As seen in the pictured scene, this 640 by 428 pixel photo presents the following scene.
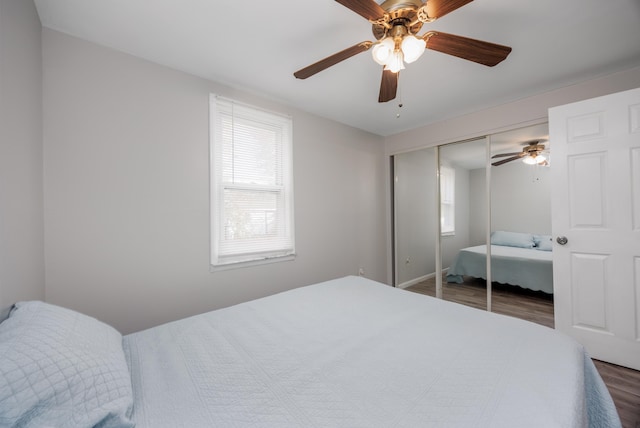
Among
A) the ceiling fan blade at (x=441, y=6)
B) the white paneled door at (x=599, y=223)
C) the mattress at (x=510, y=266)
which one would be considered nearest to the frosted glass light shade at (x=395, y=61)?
the ceiling fan blade at (x=441, y=6)

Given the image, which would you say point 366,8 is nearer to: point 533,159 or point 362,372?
point 362,372

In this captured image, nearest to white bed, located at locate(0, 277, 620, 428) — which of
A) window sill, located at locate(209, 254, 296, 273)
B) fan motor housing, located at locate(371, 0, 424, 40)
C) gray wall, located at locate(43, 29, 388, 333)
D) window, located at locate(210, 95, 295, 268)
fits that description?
gray wall, located at locate(43, 29, 388, 333)

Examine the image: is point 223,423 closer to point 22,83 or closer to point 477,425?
point 477,425

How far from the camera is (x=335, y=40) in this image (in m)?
1.85

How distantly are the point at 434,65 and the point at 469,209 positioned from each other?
187cm

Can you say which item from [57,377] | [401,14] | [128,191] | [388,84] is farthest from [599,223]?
[128,191]

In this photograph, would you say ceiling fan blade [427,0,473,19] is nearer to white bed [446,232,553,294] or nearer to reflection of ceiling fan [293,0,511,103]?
reflection of ceiling fan [293,0,511,103]

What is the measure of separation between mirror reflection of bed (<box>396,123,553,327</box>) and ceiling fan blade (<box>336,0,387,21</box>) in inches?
95.8

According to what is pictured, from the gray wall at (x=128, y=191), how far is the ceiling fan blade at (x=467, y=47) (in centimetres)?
177

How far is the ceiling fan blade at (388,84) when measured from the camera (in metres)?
1.75

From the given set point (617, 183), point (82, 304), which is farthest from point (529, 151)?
point (82, 304)

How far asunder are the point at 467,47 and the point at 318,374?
72.0 inches

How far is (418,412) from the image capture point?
822 millimetres

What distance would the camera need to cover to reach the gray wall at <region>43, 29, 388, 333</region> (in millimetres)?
1728
